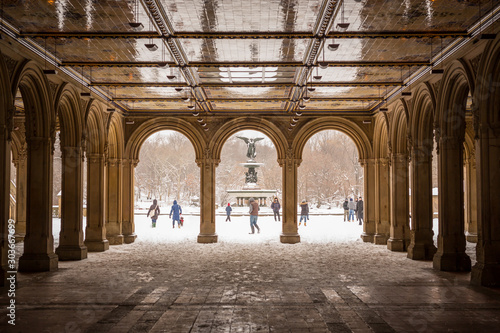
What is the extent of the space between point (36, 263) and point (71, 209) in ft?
8.35

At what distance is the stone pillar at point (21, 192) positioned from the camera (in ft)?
61.8

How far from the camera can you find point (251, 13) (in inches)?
330

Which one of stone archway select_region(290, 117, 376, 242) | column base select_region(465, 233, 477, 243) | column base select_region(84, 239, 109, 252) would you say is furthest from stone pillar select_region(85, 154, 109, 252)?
column base select_region(465, 233, 477, 243)

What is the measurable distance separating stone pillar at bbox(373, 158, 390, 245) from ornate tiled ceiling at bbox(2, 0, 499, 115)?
3.38 m

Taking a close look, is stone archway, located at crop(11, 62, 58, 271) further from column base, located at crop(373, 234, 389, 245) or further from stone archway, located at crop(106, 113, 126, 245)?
column base, located at crop(373, 234, 389, 245)

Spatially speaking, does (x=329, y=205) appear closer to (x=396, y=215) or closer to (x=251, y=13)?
(x=396, y=215)

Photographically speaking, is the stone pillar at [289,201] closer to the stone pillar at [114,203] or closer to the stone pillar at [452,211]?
the stone pillar at [114,203]

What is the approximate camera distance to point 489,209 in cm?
930

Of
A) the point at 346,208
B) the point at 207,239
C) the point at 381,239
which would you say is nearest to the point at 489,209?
the point at 381,239

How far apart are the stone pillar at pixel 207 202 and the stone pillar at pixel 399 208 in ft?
21.0

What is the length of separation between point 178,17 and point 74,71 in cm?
513

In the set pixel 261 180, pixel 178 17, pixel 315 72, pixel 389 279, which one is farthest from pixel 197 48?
pixel 261 180

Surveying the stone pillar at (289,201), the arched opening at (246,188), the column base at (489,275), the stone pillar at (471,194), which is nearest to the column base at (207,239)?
the arched opening at (246,188)

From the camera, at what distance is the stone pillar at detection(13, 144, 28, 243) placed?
741 inches
